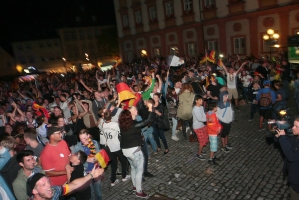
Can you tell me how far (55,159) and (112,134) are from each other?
52.9 inches

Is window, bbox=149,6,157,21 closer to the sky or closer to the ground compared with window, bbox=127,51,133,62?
closer to the sky

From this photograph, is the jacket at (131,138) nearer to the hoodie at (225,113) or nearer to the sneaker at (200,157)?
the sneaker at (200,157)

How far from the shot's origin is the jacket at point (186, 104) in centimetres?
738

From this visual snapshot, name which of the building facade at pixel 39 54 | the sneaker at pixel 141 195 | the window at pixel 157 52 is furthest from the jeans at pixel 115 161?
the building facade at pixel 39 54

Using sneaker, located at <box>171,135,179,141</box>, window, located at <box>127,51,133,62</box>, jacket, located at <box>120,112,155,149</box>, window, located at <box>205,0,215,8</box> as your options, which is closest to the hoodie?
sneaker, located at <box>171,135,179,141</box>

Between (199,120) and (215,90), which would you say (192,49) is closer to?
(215,90)

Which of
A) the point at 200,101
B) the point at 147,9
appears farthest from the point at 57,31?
the point at 200,101

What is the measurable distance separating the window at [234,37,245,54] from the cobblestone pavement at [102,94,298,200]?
586 inches

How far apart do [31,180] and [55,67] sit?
48.6 m

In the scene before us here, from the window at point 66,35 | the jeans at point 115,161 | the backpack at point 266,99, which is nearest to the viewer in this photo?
the jeans at point 115,161

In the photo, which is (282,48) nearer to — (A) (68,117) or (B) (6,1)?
(A) (68,117)

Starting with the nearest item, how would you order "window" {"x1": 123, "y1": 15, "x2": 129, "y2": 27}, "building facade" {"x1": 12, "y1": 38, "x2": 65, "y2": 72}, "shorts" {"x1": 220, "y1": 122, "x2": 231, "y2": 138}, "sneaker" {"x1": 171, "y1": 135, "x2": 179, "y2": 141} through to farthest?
1. "shorts" {"x1": 220, "y1": 122, "x2": 231, "y2": 138}
2. "sneaker" {"x1": 171, "y1": 135, "x2": 179, "y2": 141}
3. "window" {"x1": 123, "y1": 15, "x2": 129, "y2": 27}
4. "building facade" {"x1": 12, "y1": 38, "x2": 65, "y2": 72}

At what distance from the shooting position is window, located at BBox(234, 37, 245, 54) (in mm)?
20747

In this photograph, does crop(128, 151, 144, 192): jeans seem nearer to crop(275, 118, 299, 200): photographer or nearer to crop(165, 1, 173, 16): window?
crop(275, 118, 299, 200): photographer
